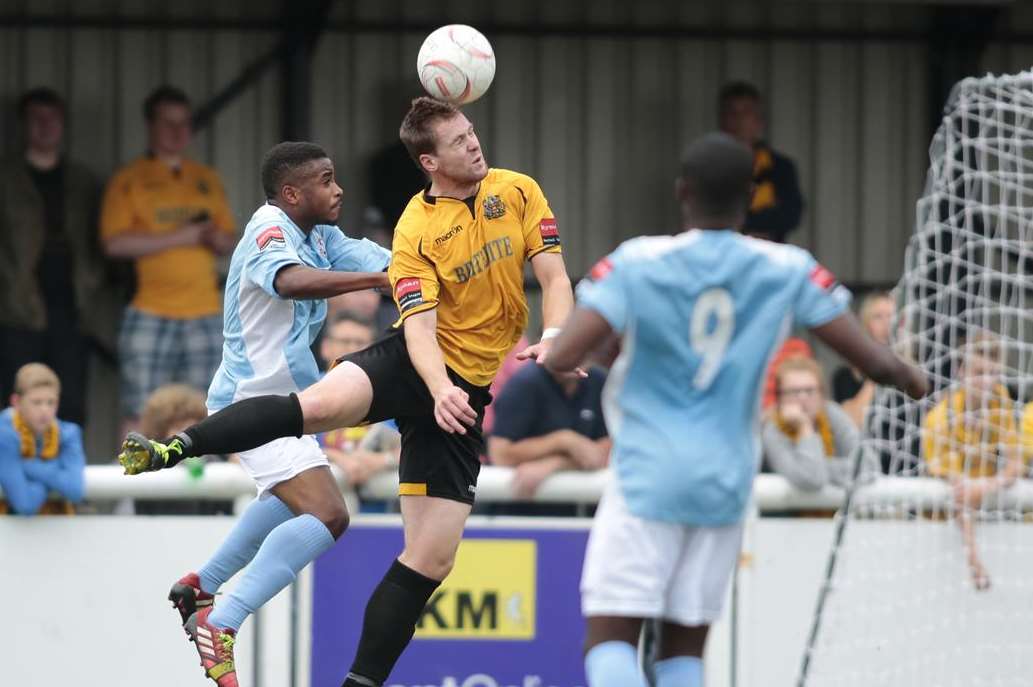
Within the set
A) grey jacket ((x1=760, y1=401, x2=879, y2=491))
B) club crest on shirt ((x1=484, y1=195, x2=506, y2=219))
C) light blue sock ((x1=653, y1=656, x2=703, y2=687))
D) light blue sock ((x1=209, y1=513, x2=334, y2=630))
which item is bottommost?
light blue sock ((x1=653, y1=656, x2=703, y2=687))

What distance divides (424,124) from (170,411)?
2817 millimetres

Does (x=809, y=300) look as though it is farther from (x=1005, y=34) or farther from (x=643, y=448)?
(x=1005, y=34)

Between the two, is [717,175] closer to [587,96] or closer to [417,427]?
[417,427]

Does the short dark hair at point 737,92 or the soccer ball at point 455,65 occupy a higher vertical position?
the short dark hair at point 737,92

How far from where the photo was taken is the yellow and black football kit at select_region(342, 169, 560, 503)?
271 inches

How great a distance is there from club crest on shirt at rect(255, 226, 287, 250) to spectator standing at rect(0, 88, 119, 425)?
16.8ft

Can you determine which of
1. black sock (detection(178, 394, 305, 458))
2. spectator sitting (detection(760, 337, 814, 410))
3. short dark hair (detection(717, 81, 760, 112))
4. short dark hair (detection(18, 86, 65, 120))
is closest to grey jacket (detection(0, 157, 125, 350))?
short dark hair (detection(18, 86, 65, 120))

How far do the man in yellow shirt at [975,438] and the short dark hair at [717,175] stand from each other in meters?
3.25

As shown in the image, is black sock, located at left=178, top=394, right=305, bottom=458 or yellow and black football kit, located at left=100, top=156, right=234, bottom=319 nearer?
black sock, located at left=178, top=394, right=305, bottom=458

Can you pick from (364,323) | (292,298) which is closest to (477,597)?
(364,323)

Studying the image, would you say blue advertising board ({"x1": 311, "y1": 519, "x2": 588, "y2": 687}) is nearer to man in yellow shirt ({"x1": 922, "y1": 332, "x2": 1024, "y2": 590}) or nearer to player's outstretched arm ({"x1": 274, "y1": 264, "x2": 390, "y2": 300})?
man in yellow shirt ({"x1": 922, "y1": 332, "x2": 1024, "y2": 590})

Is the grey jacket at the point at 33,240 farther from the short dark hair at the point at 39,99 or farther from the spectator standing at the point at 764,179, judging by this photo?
the spectator standing at the point at 764,179

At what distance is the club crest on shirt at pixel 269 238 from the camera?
270 inches

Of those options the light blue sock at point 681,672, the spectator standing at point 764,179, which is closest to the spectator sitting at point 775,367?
the spectator standing at point 764,179
